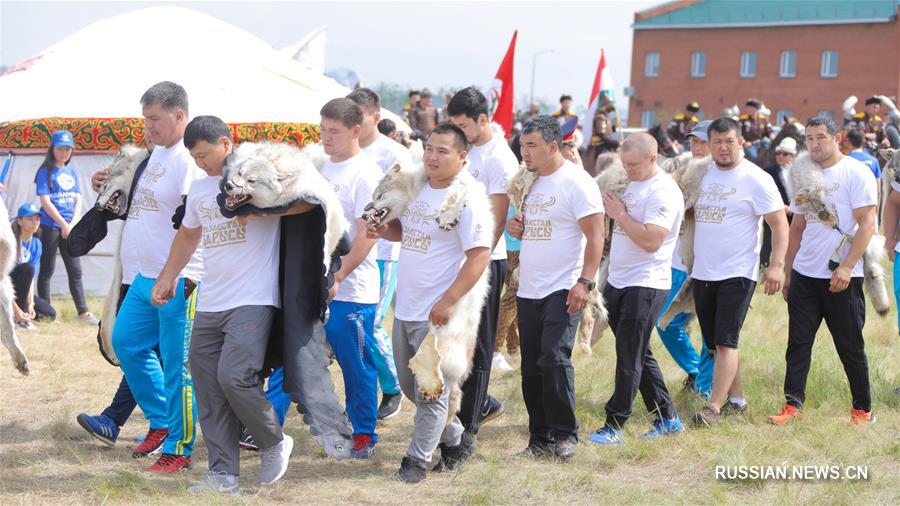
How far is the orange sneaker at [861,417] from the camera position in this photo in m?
6.58

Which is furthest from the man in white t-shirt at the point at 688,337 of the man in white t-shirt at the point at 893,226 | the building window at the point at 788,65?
the building window at the point at 788,65

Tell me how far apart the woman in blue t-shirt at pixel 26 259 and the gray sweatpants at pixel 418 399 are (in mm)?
5796

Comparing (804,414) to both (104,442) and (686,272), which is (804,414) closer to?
(686,272)

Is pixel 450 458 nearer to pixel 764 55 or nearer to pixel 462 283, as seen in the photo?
pixel 462 283

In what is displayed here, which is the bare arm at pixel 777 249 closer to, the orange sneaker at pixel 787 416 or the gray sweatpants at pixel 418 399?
the orange sneaker at pixel 787 416

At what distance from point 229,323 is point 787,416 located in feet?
12.1

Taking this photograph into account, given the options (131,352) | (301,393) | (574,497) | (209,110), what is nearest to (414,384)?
(301,393)

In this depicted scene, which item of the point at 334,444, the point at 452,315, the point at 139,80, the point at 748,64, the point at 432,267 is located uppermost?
the point at 748,64

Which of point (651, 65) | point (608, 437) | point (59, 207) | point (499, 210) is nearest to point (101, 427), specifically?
point (499, 210)

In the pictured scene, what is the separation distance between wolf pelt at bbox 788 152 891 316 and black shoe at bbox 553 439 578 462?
216cm

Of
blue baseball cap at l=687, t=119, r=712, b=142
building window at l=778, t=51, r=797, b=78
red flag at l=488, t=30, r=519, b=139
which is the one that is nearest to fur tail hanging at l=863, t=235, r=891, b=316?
blue baseball cap at l=687, t=119, r=712, b=142

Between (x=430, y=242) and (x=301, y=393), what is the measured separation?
1.00 metres

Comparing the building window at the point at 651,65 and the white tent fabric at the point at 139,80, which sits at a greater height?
the building window at the point at 651,65

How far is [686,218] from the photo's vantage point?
22.4 feet
